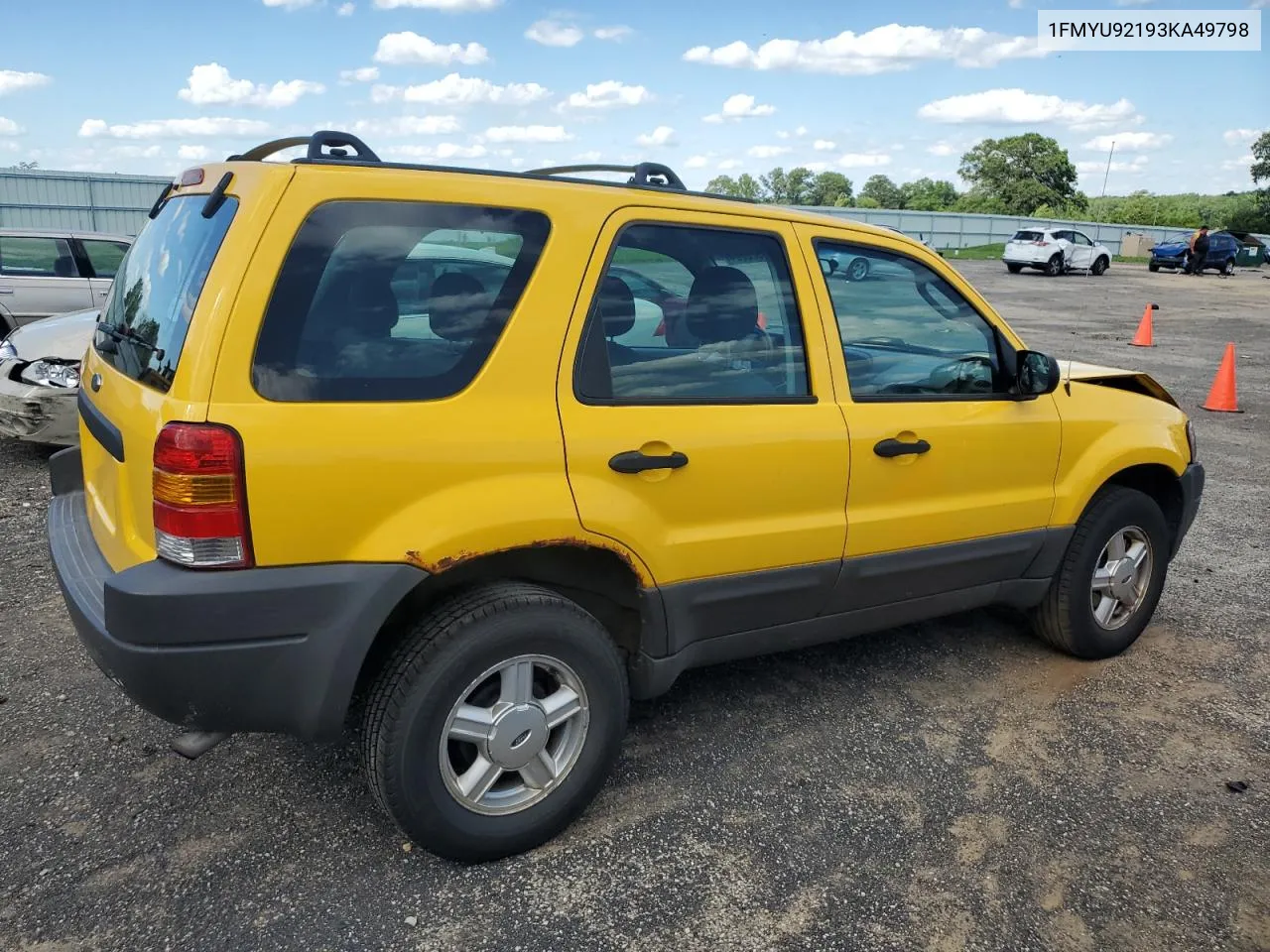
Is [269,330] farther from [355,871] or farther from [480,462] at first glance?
[355,871]

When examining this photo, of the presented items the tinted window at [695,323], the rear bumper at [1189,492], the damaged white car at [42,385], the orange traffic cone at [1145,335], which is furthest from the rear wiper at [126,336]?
the orange traffic cone at [1145,335]

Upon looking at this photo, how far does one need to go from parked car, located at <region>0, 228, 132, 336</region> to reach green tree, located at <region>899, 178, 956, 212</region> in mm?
76983

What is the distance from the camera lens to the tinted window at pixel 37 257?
873 cm

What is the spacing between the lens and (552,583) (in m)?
2.94

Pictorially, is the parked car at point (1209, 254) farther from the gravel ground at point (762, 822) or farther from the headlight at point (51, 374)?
the headlight at point (51, 374)

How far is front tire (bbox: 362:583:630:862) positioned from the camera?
8.44 ft

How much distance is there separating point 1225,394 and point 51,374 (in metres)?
10.6

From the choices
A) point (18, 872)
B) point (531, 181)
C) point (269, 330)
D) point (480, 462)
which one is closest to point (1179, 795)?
point (480, 462)

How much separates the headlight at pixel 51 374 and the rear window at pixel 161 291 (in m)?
3.67

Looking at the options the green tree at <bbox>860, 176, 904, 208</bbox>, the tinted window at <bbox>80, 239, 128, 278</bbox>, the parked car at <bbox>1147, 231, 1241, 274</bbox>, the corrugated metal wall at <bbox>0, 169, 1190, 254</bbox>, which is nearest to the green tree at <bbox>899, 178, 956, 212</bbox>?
the green tree at <bbox>860, 176, 904, 208</bbox>

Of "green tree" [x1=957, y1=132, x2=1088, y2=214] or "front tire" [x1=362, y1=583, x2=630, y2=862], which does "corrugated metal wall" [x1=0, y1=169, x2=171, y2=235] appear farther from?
"green tree" [x1=957, y1=132, x2=1088, y2=214]

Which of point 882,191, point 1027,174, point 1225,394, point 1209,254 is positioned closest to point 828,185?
point 882,191

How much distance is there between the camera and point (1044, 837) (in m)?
2.99

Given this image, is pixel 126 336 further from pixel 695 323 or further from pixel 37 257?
pixel 37 257
